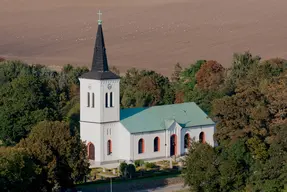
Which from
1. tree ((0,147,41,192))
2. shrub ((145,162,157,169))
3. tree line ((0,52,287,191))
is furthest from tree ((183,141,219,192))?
shrub ((145,162,157,169))

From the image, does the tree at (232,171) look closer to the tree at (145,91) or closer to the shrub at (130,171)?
the shrub at (130,171)

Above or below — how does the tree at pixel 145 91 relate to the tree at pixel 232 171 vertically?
above

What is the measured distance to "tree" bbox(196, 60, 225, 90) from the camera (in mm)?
87938

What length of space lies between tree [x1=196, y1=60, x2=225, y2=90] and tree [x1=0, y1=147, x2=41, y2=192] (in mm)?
30213

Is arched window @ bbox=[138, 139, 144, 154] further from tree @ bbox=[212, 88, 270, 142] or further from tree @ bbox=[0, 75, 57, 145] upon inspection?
tree @ bbox=[0, 75, 57, 145]

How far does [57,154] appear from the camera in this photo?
2397 inches

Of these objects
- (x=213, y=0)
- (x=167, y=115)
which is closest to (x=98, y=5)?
(x=213, y=0)

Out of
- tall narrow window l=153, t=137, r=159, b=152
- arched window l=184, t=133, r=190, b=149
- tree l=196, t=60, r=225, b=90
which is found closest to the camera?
tall narrow window l=153, t=137, r=159, b=152

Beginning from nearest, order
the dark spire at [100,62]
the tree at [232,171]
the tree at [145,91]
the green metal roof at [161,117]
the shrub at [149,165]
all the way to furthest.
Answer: the tree at [232,171]
the shrub at [149,165]
the dark spire at [100,62]
the green metal roof at [161,117]
the tree at [145,91]

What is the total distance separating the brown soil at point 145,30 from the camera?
11225 centimetres

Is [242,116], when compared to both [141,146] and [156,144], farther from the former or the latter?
[141,146]

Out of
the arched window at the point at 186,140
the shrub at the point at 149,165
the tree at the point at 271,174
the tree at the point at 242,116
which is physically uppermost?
the tree at the point at 242,116

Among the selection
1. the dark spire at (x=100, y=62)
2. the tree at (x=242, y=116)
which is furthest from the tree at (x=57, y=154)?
the tree at (x=242, y=116)

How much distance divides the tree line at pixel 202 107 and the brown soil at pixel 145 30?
1612cm
